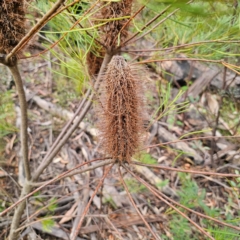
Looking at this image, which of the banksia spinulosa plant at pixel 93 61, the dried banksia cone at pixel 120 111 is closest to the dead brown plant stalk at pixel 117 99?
the dried banksia cone at pixel 120 111

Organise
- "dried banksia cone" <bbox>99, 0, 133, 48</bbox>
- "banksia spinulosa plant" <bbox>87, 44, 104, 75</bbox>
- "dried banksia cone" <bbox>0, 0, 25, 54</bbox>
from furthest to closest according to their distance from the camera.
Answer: "banksia spinulosa plant" <bbox>87, 44, 104, 75</bbox>, "dried banksia cone" <bbox>99, 0, 133, 48</bbox>, "dried banksia cone" <bbox>0, 0, 25, 54</bbox>

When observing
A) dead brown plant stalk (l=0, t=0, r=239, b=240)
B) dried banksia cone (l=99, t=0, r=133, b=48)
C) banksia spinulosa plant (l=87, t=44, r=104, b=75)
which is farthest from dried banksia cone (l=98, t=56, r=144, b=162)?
banksia spinulosa plant (l=87, t=44, r=104, b=75)

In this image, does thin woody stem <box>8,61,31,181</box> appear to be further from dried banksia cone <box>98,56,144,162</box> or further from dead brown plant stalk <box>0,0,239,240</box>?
dried banksia cone <box>98,56,144,162</box>

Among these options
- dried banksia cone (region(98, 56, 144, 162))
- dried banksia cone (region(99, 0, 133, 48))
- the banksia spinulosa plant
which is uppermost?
dried banksia cone (region(99, 0, 133, 48))

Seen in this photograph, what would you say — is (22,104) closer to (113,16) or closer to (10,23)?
(10,23)

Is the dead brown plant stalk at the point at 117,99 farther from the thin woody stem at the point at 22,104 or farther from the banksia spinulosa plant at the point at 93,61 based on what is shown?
the banksia spinulosa plant at the point at 93,61

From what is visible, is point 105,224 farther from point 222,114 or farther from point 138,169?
point 222,114
